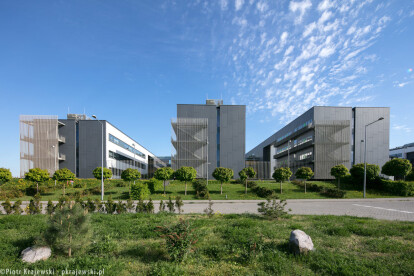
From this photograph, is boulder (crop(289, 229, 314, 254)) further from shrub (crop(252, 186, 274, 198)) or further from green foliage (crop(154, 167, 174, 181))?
green foliage (crop(154, 167, 174, 181))

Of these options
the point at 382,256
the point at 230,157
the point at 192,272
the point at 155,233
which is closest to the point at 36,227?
the point at 155,233

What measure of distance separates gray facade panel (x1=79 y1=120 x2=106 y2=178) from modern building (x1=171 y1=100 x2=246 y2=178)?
14617 mm

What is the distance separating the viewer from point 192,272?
163 inches

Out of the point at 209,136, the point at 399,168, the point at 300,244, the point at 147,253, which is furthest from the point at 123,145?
the point at 399,168

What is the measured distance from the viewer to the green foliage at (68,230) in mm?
4508

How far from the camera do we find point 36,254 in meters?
4.58

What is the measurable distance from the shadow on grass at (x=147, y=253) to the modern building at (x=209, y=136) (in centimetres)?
3008

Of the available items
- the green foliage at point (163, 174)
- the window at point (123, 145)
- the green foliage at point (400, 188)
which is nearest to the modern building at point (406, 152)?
the green foliage at point (400, 188)

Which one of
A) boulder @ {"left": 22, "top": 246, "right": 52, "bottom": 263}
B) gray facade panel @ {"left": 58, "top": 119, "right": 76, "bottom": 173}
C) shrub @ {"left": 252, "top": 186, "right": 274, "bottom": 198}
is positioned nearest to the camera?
boulder @ {"left": 22, "top": 246, "right": 52, "bottom": 263}

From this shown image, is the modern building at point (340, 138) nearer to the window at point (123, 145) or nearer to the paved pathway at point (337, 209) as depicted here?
the paved pathway at point (337, 209)

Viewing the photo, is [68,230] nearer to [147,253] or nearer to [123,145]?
[147,253]

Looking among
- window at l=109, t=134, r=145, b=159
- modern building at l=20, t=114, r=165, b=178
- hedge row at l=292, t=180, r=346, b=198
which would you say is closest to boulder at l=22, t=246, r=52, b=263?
hedge row at l=292, t=180, r=346, b=198

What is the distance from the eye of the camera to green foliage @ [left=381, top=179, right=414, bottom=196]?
21.3 m

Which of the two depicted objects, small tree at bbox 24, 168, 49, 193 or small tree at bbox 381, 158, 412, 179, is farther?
small tree at bbox 381, 158, 412, 179
